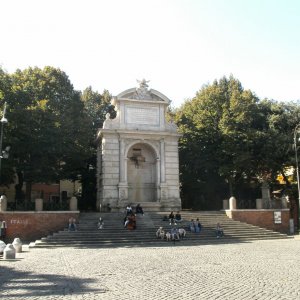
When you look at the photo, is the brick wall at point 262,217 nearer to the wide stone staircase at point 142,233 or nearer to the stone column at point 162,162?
the wide stone staircase at point 142,233

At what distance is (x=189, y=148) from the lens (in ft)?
124

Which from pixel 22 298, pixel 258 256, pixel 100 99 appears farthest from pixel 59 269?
pixel 100 99

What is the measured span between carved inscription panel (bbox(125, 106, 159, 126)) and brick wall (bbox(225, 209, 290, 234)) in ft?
32.6

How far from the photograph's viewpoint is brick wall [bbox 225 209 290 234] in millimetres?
31141

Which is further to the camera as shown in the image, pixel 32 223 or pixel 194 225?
pixel 194 225

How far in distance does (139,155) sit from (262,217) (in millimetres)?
11523

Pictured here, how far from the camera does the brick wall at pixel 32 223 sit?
2611 cm

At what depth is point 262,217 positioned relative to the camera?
3184 cm

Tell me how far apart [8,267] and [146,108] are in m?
21.8

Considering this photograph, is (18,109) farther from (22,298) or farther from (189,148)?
(22,298)

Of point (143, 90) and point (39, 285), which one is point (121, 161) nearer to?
point (143, 90)

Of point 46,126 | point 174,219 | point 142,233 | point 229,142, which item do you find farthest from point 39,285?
point 229,142

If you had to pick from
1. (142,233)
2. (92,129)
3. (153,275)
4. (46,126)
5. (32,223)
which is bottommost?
(153,275)

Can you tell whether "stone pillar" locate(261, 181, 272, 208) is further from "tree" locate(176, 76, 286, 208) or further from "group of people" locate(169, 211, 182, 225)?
"group of people" locate(169, 211, 182, 225)
